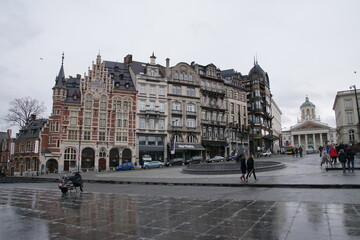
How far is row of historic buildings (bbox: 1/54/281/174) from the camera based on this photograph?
4723 cm

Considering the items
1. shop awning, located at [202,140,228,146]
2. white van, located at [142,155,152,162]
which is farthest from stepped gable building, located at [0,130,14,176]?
shop awning, located at [202,140,228,146]

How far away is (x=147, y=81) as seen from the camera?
54.9m

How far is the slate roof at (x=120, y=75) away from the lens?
5378cm

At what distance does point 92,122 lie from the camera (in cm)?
4947

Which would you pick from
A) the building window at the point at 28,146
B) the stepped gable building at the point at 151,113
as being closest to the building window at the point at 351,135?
the stepped gable building at the point at 151,113

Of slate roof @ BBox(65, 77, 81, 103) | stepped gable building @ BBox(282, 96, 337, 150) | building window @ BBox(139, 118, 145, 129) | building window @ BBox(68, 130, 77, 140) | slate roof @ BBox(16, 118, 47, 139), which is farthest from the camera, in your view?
stepped gable building @ BBox(282, 96, 337, 150)

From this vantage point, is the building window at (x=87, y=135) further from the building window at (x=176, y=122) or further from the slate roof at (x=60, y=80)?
the building window at (x=176, y=122)

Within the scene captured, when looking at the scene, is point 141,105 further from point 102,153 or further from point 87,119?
point 102,153

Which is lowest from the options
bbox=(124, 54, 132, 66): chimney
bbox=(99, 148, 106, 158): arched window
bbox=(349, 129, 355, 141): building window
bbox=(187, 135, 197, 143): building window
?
bbox=(99, 148, 106, 158): arched window

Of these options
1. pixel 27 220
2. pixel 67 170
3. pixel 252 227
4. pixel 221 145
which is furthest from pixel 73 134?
pixel 252 227

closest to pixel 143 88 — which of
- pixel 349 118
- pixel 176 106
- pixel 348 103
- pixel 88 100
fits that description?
pixel 176 106

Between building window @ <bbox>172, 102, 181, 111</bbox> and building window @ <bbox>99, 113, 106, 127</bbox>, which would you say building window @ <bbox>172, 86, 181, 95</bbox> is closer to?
building window @ <bbox>172, 102, 181, 111</bbox>

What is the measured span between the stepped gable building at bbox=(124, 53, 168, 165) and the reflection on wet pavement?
42388 mm

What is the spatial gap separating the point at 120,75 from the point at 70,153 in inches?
734
